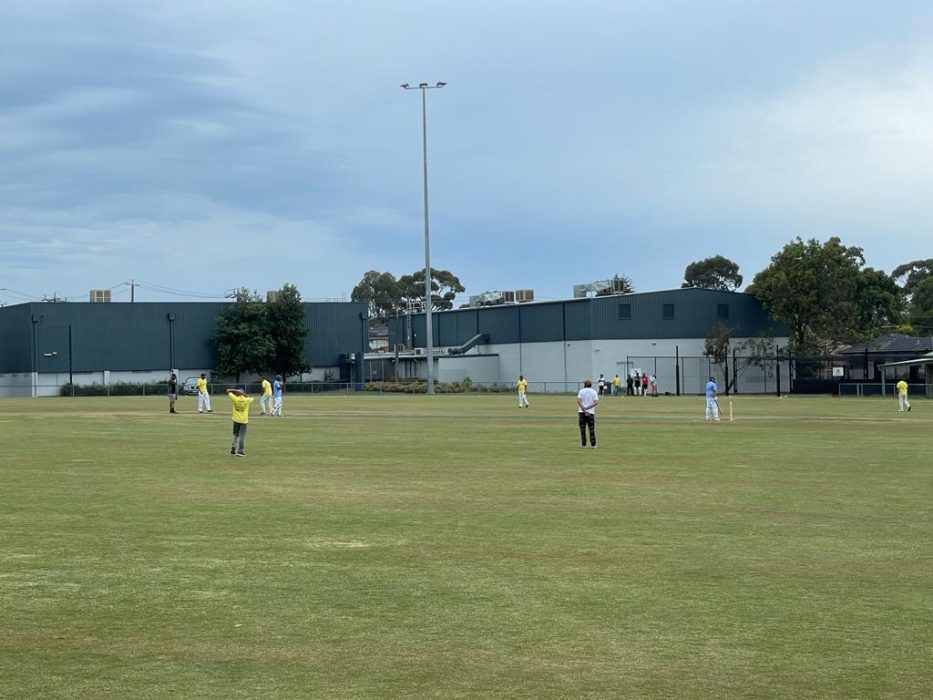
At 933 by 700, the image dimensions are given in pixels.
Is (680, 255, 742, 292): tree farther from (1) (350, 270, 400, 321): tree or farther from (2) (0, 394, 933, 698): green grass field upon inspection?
(2) (0, 394, 933, 698): green grass field

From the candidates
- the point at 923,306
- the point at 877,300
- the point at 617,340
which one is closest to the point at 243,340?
the point at 617,340

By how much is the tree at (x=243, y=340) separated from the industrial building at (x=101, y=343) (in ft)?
6.30

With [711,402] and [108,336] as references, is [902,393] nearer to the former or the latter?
[711,402]

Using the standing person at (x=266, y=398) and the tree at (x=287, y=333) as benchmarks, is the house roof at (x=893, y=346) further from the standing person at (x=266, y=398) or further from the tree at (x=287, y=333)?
the standing person at (x=266, y=398)

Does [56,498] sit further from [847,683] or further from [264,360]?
[264,360]

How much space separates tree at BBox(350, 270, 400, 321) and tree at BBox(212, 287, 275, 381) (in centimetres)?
6179

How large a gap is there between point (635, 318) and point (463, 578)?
8959 centimetres

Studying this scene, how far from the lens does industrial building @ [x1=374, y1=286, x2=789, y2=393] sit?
327 feet

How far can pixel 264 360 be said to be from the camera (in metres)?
109

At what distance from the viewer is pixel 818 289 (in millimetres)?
100688

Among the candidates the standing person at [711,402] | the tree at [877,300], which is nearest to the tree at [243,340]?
the tree at [877,300]

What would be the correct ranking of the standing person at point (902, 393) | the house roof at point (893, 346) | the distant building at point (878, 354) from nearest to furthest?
the standing person at point (902, 393) < the distant building at point (878, 354) < the house roof at point (893, 346)

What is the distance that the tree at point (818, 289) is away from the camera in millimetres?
100438

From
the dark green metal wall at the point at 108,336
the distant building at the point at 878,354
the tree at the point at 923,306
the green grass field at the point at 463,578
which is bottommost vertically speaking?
the green grass field at the point at 463,578
